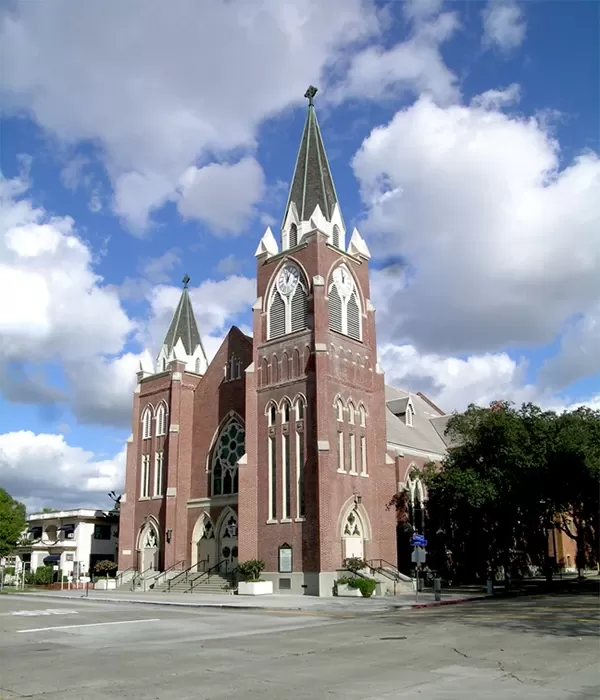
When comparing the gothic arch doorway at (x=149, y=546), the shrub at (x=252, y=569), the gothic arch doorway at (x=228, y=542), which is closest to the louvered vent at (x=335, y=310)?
the gothic arch doorway at (x=228, y=542)

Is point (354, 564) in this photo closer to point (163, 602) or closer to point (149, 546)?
point (163, 602)

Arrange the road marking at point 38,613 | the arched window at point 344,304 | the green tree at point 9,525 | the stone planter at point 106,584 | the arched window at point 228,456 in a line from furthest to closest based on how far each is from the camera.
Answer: the green tree at point 9,525 → the stone planter at point 106,584 → the arched window at point 228,456 → the arched window at point 344,304 → the road marking at point 38,613

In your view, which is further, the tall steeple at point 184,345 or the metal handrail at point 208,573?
the tall steeple at point 184,345

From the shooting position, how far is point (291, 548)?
3916 centimetres

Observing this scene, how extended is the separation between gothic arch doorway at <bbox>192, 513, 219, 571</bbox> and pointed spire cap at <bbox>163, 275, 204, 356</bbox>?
12.8 meters

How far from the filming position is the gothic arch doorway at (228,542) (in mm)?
44500

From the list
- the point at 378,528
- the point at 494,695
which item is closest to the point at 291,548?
the point at 378,528

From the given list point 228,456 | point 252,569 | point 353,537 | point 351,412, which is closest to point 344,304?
point 351,412

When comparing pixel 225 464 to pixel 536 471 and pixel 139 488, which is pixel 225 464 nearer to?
pixel 139 488

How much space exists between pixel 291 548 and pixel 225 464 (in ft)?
31.1

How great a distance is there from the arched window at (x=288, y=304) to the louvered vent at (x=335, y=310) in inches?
61.7

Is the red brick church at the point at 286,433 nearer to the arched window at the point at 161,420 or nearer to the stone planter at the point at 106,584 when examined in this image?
the arched window at the point at 161,420

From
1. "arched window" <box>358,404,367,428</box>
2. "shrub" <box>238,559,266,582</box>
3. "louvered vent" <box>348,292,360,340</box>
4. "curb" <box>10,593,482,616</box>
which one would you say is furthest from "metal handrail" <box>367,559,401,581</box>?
"louvered vent" <box>348,292,360,340</box>

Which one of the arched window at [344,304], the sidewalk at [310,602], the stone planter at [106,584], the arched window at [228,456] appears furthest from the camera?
the stone planter at [106,584]
